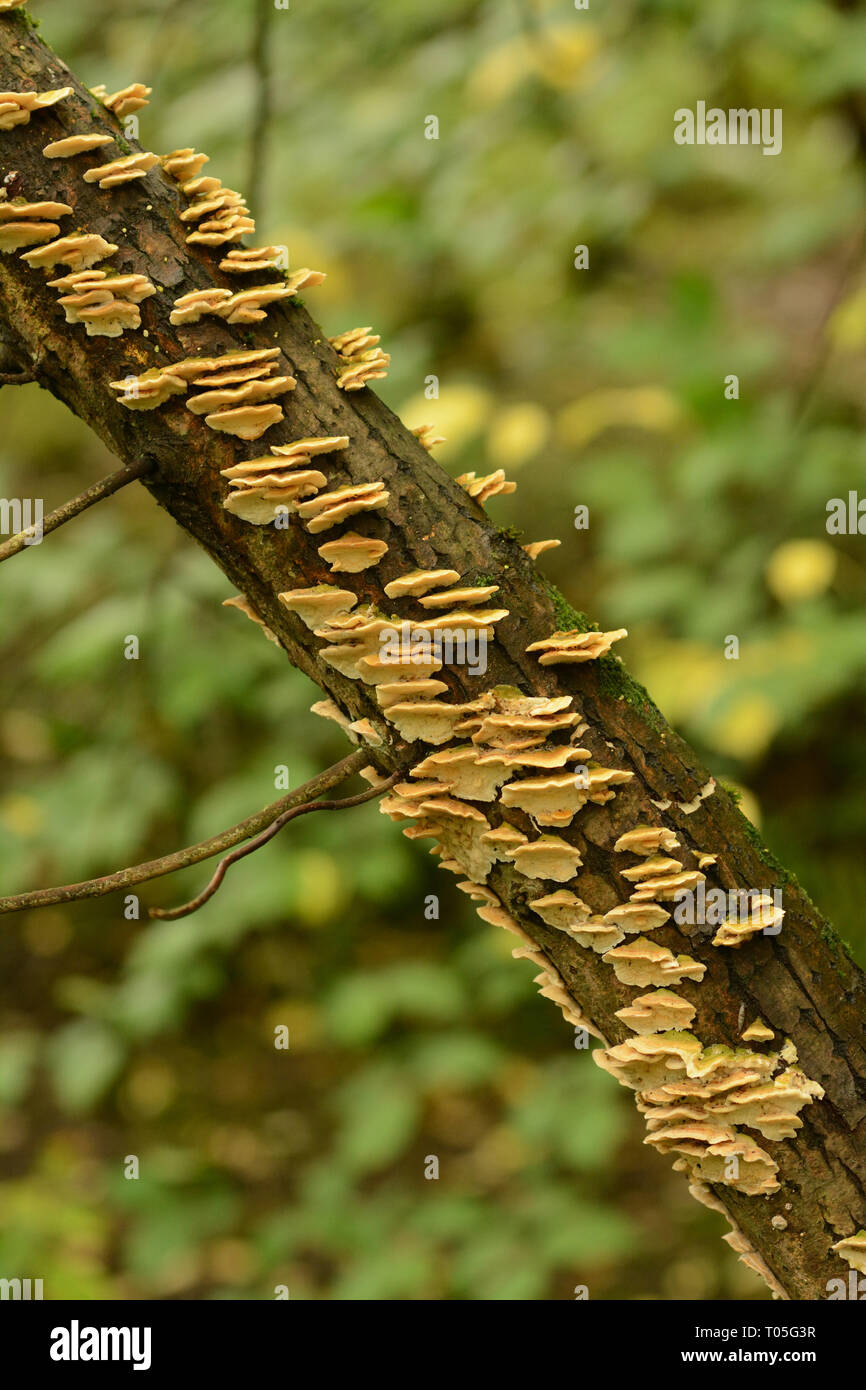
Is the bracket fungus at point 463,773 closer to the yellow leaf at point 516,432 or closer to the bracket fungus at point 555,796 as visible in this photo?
the bracket fungus at point 555,796

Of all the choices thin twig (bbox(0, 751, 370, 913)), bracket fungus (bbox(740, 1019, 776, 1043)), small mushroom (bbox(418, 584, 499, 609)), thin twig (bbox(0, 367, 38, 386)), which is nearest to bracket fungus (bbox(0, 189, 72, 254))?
thin twig (bbox(0, 367, 38, 386))

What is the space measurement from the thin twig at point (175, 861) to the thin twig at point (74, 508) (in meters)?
0.42

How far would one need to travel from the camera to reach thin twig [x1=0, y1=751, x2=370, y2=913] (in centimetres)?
130

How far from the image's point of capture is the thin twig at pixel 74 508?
124 cm

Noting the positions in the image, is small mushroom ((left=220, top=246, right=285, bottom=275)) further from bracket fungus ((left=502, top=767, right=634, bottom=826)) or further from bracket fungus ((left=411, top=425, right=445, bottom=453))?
bracket fungus ((left=502, top=767, right=634, bottom=826))

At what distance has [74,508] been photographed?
1.28 meters

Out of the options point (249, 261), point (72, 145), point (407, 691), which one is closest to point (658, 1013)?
point (407, 691)

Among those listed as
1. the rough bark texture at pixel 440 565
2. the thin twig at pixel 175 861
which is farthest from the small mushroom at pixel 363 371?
the thin twig at pixel 175 861

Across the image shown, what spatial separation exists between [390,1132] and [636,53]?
441 centimetres

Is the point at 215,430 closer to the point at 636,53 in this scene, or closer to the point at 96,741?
the point at 96,741

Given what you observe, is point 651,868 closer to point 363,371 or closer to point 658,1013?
point 658,1013

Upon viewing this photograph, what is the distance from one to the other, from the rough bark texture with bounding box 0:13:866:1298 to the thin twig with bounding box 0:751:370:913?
0.07m

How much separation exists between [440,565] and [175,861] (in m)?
0.52
